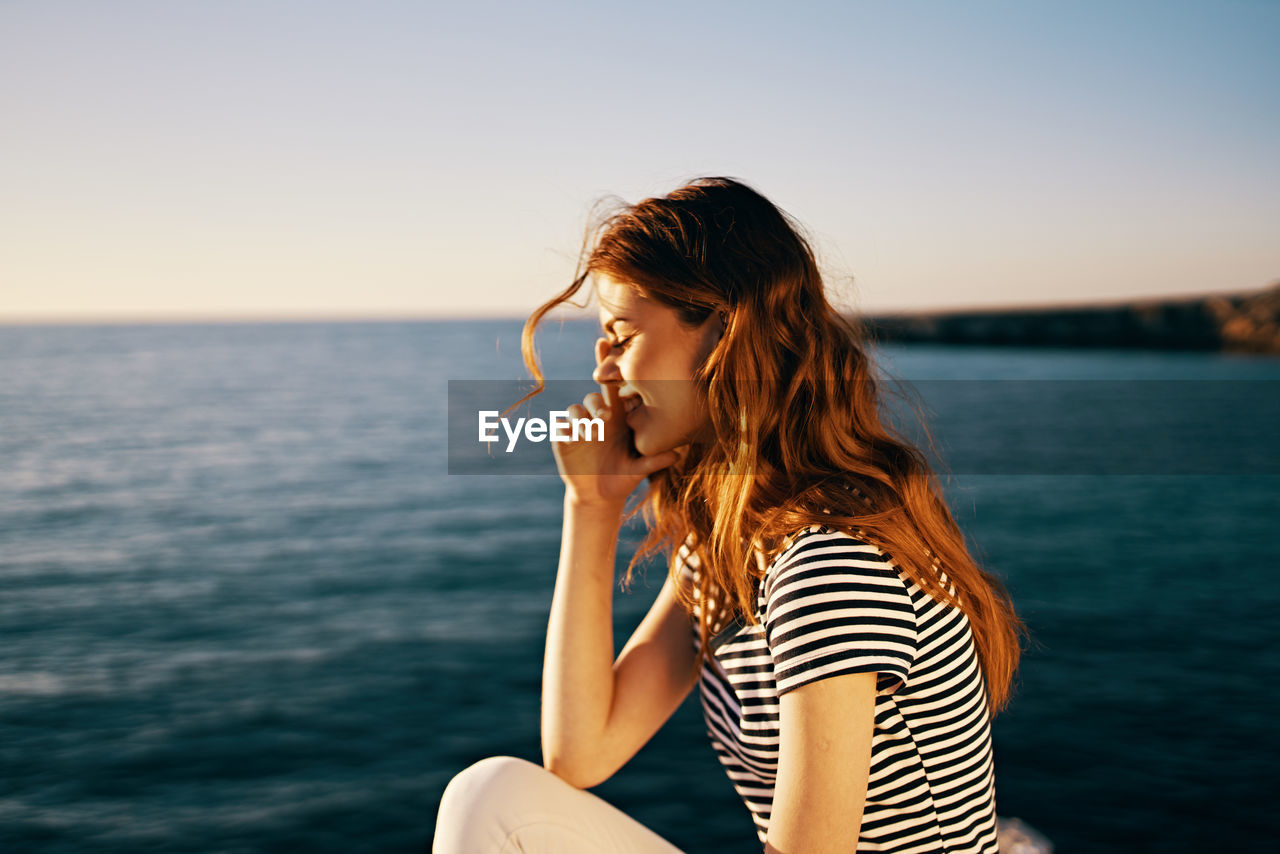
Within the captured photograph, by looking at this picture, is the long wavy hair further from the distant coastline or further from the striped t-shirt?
the distant coastline

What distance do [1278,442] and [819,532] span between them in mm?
20367

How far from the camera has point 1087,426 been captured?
21.1 meters

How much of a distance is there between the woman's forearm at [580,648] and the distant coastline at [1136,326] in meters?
32.9

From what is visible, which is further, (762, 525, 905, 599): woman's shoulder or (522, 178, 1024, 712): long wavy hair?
(522, 178, 1024, 712): long wavy hair

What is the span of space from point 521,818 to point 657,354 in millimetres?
1038

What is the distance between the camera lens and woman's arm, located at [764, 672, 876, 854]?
151 centimetres

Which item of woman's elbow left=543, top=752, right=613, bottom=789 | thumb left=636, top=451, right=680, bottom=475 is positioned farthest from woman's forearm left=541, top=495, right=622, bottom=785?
thumb left=636, top=451, right=680, bottom=475

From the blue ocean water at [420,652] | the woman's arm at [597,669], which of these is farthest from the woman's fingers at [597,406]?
the blue ocean water at [420,652]

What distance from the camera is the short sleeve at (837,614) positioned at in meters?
1.50

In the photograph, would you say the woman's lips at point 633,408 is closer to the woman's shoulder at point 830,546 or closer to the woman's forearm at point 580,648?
the woman's forearm at point 580,648

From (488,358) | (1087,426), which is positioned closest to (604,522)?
(1087,426)

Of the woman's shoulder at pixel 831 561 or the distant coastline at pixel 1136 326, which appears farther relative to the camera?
the distant coastline at pixel 1136 326

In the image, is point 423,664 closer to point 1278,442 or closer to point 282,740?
point 282,740

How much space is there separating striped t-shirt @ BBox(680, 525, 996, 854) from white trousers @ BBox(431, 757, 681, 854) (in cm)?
35
